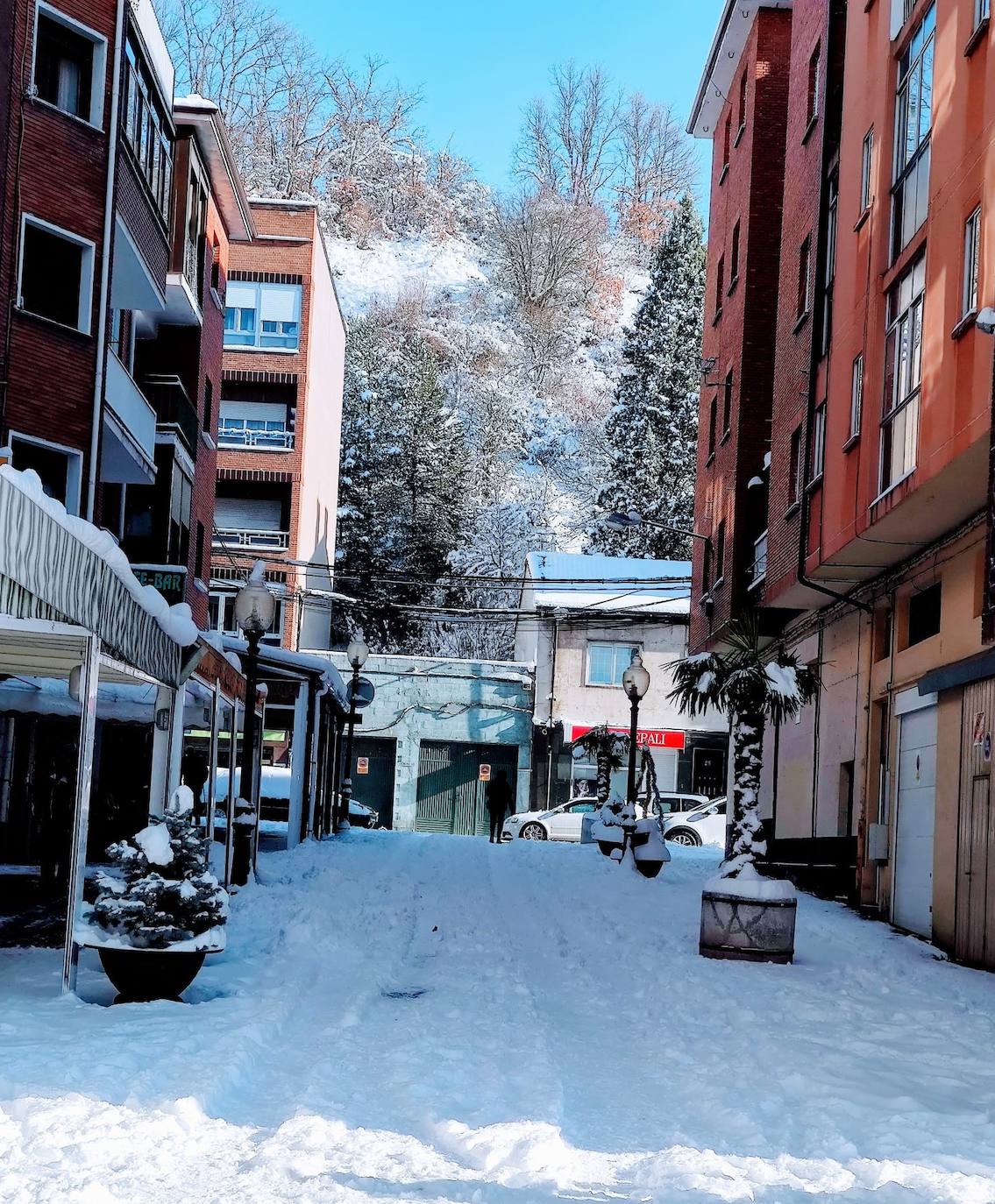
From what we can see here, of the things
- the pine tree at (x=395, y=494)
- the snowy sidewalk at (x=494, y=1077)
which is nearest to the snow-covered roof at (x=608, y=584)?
the pine tree at (x=395, y=494)

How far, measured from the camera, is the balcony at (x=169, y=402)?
94.0 feet

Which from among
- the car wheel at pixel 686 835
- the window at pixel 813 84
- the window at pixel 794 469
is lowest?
the car wheel at pixel 686 835

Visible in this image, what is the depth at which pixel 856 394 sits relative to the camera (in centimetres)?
1947

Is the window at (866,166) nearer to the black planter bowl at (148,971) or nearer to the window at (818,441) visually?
the window at (818,441)

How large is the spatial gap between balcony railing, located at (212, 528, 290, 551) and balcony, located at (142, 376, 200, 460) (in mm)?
19036

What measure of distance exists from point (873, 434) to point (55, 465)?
442 inches

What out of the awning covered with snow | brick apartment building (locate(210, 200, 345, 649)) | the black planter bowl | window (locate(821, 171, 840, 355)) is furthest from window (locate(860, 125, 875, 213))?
brick apartment building (locate(210, 200, 345, 649))

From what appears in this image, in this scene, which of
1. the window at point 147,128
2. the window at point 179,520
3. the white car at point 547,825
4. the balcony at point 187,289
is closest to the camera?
the window at point 147,128

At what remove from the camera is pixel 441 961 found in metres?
12.8

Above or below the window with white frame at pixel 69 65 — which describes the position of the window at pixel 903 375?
below

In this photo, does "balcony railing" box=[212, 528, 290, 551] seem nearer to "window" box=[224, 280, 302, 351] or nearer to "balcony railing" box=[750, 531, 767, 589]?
"window" box=[224, 280, 302, 351]

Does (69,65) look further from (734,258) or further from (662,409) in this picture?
(662,409)

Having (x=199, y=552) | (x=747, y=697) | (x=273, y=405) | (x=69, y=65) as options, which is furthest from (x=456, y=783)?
(x=747, y=697)

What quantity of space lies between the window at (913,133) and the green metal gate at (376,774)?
33976 mm
